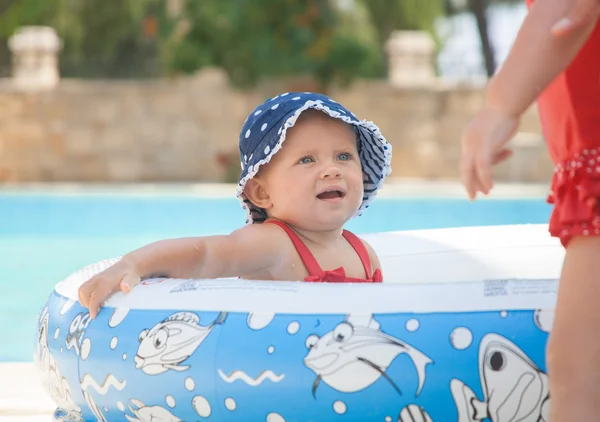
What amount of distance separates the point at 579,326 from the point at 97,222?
27.6ft

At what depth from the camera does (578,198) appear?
5.46ft

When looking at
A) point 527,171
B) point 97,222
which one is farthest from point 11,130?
point 527,171

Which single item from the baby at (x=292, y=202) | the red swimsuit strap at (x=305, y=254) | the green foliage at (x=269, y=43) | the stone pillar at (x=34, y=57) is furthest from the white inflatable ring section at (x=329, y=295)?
the stone pillar at (x=34, y=57)

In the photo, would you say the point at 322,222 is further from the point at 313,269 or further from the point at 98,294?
the point at 98,294

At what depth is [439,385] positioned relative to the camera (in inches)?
79.6

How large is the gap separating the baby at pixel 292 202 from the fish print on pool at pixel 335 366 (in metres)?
0.29

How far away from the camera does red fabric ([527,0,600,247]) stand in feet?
5.42

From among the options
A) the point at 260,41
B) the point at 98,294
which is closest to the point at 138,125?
the point at 260,41

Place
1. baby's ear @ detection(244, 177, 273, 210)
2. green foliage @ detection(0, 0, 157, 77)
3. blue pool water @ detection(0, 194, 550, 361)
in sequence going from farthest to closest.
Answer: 1. green foliage @ detection(0, 0, 157, 77)
2. blue pool water @ detection(0, 194, 550, 361)
3. baby's ear @ detection(244, 177, 273, 210)

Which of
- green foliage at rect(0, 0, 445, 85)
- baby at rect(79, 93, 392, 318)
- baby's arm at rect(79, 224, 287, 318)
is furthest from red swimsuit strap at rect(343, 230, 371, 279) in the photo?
green foliage at rect(0, 0, 445, 85)

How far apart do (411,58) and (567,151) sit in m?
13.3

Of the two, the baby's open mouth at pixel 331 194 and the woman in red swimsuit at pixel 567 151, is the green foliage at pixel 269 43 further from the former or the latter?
the woman in red swimsuit at pixel 567 151

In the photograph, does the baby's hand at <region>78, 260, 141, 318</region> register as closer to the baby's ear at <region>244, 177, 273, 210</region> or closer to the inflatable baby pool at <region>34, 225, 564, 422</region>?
the inflatable baby pool at <region>34, 225, 564, 422</region>

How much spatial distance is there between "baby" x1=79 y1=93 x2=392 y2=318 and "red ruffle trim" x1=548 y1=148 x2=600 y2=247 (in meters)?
0.96
